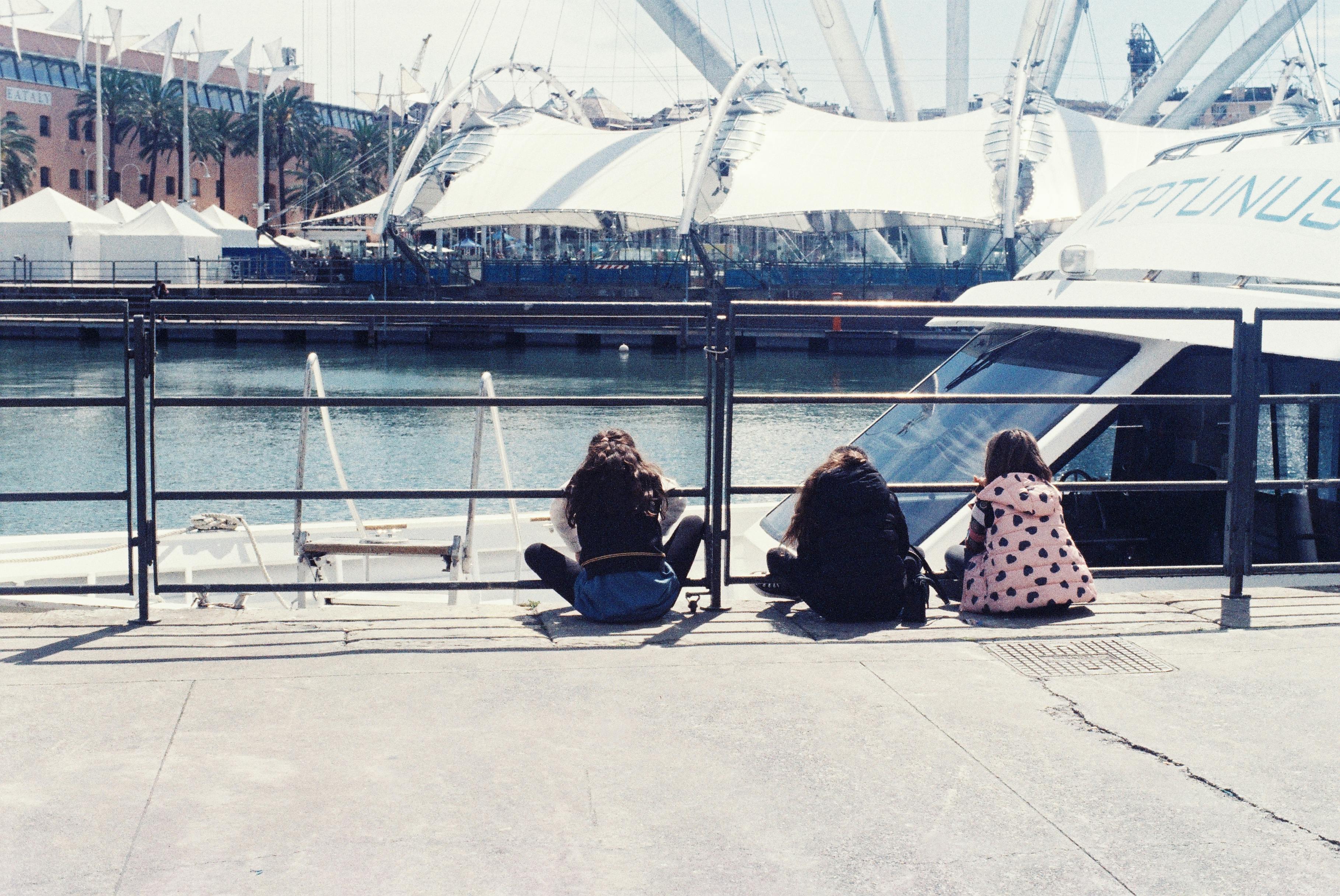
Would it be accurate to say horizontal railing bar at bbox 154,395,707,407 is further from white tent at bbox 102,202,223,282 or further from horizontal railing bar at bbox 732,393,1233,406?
white tent at bbox 102,202,223,282

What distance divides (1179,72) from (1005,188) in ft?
65.3

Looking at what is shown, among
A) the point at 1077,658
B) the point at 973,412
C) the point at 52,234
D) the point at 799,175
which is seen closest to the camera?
the point at 1077,658

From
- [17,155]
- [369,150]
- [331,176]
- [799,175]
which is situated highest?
[369,150]

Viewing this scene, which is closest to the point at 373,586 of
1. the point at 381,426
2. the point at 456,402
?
the point at 456,402

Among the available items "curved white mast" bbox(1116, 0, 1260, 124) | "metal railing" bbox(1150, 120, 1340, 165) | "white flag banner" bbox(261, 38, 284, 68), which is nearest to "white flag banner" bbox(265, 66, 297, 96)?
"white flag banner" bbox(261, 38, 284, 68)

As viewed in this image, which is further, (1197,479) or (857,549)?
(1197,479)

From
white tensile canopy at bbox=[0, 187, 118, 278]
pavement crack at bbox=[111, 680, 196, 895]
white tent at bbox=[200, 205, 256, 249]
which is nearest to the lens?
pavement crack at bbox=[111, 680, 196, 895]

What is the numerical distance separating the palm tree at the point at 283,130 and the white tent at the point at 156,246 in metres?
28.5

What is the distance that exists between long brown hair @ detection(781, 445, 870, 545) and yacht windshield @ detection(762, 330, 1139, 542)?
47.2 inches

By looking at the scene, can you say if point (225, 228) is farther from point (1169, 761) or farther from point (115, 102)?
point (1169, 761)

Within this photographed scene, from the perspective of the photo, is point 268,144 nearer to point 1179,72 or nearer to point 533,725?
point 1179,72

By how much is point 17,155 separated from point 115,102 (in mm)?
6897

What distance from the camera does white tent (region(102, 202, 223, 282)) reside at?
62.0 metres

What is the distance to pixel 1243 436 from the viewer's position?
5.83m
